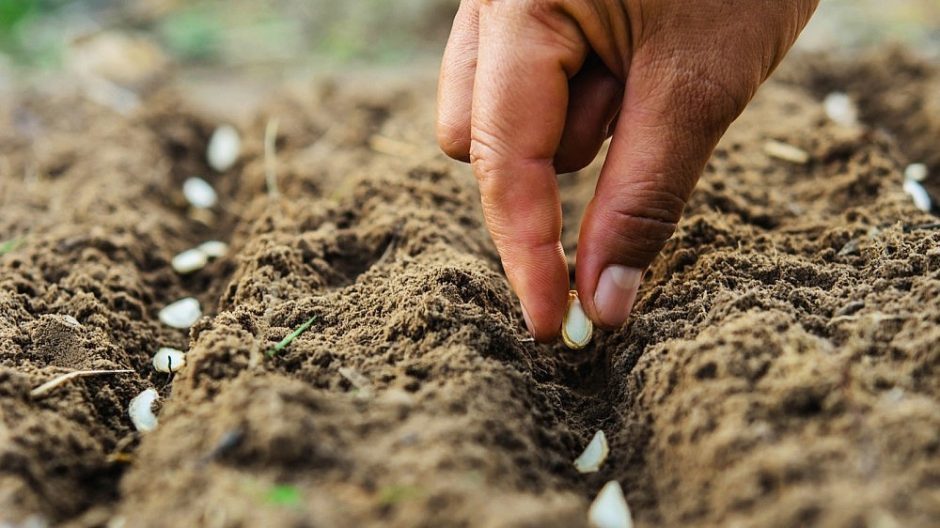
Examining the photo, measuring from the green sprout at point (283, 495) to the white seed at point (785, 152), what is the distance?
180 centimetres

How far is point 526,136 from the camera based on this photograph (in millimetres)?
1562

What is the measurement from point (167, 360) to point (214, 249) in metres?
0.58

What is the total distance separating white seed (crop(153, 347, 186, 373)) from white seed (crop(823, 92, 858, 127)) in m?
2.10

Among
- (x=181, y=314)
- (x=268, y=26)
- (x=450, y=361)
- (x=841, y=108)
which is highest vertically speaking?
(x=450, y=361)

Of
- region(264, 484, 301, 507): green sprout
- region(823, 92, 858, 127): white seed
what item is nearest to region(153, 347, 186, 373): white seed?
region(264, 484, 301, 507): green sprout

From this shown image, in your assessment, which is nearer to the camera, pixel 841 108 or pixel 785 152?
pixel 785 152

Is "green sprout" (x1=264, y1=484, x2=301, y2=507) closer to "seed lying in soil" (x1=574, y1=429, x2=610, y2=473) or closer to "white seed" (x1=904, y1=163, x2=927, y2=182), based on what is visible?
"seed lying in soil" (x1=574, y1=429, x2=610, y2=473)

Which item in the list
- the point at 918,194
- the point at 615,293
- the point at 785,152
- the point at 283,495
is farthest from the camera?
the point at 785,152

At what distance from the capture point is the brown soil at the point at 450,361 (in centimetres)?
116

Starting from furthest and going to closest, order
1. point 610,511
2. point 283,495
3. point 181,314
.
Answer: point 181,314 < point 610,511 < point 283,495

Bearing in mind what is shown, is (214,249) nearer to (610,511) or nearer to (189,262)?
(189,262)

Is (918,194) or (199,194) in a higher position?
(918,194)

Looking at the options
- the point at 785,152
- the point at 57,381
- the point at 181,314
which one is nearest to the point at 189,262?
the point at 181,314

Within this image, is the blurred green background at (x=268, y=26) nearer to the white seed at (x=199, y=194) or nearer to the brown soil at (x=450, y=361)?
the white seed at (x=199, y=194)
